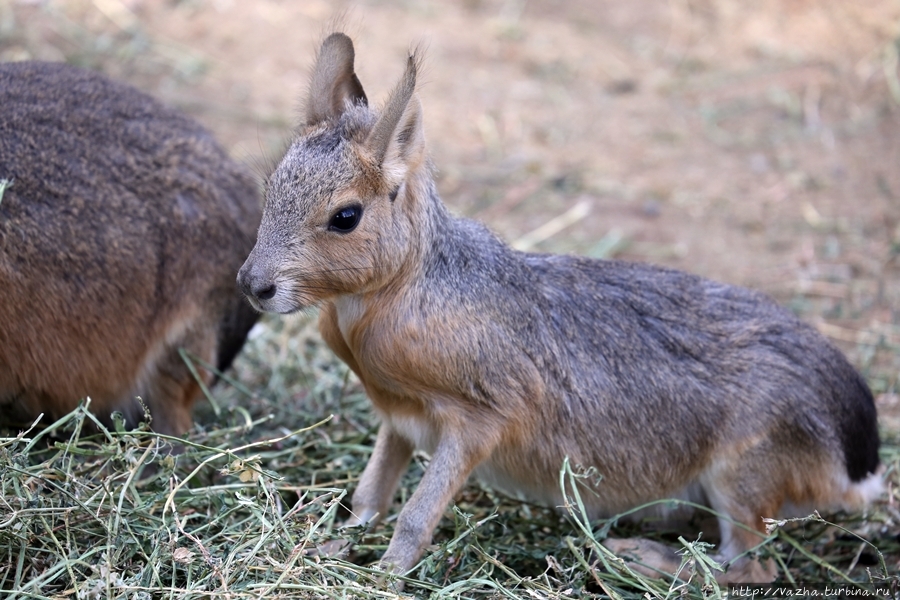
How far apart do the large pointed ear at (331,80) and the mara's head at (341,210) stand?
0.18 meters

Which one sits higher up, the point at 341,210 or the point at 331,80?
the point at 331,80

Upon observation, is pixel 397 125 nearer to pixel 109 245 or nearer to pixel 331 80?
pixel 331 80

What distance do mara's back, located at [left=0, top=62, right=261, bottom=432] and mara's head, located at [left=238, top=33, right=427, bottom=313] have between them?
98 centimetres

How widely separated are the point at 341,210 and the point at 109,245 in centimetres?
128

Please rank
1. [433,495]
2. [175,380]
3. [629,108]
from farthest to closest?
[629,108] → [175,380] → [433,495]

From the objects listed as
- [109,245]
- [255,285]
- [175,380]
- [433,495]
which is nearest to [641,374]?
[433,495]

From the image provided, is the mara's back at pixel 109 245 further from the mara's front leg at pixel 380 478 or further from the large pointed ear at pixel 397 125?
the large pointed ear at pixel 397 125

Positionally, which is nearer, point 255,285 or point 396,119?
point 255,285

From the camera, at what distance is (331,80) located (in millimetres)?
4004

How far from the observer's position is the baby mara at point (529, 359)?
363 cm

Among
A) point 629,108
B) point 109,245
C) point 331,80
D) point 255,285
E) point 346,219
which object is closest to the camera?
point 255,285

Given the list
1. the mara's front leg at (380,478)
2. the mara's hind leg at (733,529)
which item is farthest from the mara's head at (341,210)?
the mara's hind leg at (733,529)

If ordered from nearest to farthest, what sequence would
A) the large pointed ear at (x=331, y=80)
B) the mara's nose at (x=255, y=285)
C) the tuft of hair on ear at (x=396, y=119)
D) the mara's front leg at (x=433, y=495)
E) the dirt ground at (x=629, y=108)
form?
the mara's nose at (x=255, y=285)
the tuft of hair on ear at (x=396, y=119)
the mara's front leg at (x=433, y=495)
the large pointed ear at (x=331, y=80)
the dirt ground at (x=629, y=108)

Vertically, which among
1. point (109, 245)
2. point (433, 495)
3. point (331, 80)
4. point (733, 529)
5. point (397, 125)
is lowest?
point (733, 529)
